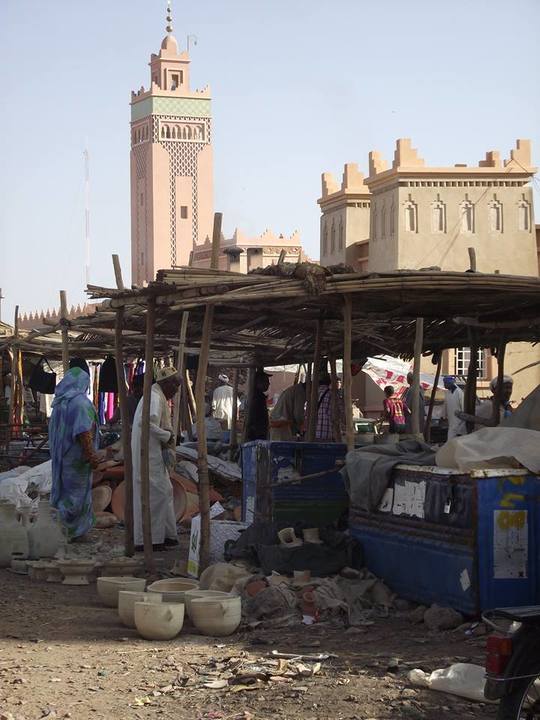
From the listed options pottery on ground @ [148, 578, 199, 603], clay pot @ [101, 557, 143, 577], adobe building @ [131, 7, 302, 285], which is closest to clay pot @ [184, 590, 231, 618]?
pottery on ground @ [148, 578, 199, 603]

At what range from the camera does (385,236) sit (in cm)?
3025

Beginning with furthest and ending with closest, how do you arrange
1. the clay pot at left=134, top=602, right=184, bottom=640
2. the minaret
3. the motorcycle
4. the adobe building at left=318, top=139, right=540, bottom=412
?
1. the minaret
2. the adobe building at left=318, top=139, right=540, bottom=412
3. the clay pot at left=134, top=602, right=184, bottom=640
4. the motorcycle

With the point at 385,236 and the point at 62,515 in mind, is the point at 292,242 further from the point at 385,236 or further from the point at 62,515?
the point at 62,515

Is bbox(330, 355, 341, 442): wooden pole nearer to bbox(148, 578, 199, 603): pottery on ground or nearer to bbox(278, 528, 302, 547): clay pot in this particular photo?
bbox(278, 528, 302, 547): clay pot

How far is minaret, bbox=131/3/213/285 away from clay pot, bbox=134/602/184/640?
50.9 metres

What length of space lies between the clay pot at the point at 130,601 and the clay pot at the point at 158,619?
0.63 ft

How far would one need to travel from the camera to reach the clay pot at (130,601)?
6.96 meters

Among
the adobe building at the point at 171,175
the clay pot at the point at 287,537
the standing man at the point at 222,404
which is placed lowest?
the clay pot at the point at 287,537

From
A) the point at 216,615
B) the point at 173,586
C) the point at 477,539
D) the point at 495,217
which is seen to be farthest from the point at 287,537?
the point at 495,217

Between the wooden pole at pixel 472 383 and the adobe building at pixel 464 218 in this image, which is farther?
the adobe building at pixel 464 218

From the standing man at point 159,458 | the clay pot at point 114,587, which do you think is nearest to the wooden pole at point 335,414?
the standing man at point 159,458

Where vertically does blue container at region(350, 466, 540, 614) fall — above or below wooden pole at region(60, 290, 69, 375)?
below

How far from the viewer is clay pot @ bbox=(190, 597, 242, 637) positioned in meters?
6.82

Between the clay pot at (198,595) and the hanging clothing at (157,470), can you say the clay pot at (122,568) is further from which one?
the clay pot at (198,595)
